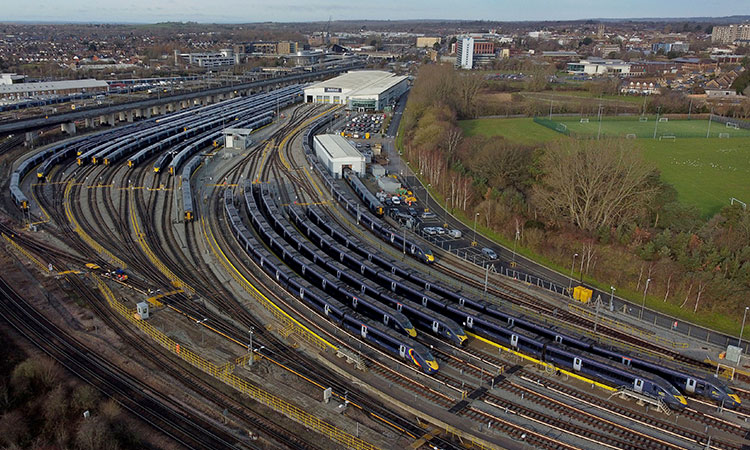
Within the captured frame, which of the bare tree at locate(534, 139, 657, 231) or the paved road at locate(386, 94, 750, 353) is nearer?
the paved road at locate(386, 94, 750, 353)

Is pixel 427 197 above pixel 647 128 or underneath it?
underneath

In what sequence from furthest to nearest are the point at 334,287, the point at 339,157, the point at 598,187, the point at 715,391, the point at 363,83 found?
the point at 363,83 → the point at 339,157 → the point at 598,187 → the point at 334,287 → the point at 715,391

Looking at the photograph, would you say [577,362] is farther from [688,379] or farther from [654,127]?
[654,127]

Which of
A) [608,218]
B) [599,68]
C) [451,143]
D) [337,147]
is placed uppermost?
[599,68]

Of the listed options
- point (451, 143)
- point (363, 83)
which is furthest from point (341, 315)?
point (363, 83)

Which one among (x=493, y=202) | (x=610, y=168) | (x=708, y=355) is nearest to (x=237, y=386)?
(x=708, y=355)

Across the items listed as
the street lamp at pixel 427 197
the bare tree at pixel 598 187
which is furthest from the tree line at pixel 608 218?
the street lamp at pixel 427 197

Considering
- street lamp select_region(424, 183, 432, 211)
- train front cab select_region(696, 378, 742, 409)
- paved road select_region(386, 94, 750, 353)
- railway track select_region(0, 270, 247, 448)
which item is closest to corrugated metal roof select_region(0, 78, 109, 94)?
street lamp select_region(424, 183, 432, 211)

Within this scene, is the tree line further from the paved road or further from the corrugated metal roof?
the corrugated metal roof
